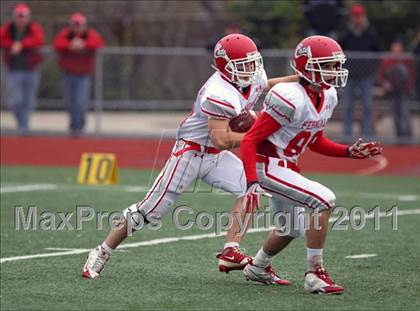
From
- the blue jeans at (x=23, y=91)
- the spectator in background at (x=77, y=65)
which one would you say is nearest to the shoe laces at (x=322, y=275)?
the spectator in background at (x=77, y=65)

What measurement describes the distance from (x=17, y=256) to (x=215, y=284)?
1737mm

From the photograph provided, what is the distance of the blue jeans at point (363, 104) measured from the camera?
50.4 feet

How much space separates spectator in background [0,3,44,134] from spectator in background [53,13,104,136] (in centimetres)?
37

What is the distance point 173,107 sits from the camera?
17.1m

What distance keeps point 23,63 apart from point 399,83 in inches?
220

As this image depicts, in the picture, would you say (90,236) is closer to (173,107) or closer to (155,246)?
(155,246)

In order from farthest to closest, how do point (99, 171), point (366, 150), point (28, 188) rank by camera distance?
point (99, 171)
point (28, 188)
point (366, 150)

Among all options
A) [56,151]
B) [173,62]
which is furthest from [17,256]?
[173,62]

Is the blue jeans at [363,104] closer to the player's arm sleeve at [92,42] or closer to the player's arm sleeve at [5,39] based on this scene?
the player's arm sleeve at [92,42]

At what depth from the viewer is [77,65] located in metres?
16.4

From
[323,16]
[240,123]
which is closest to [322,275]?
[240,123]

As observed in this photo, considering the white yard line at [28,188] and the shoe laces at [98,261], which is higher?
the shoe laces at [98,261]

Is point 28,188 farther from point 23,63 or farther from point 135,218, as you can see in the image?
point 135,218

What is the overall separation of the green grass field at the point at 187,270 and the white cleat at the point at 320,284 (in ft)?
0.20
